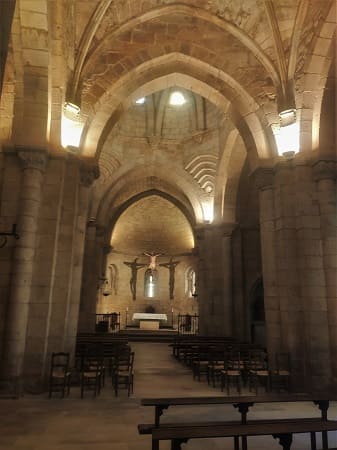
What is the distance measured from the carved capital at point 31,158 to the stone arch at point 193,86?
2298mm

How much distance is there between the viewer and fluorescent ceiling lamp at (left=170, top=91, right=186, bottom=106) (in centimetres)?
1944

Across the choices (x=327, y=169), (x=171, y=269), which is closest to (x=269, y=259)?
(x=327, y=169)

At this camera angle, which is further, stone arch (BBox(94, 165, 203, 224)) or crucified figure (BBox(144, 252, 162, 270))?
crucified figure (BBox(144, 252, 162, 270))

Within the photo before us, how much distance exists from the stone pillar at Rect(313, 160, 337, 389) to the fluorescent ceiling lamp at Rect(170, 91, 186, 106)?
1240cm

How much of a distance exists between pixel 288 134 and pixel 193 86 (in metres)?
4.27

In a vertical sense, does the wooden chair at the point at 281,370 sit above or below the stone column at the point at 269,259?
below

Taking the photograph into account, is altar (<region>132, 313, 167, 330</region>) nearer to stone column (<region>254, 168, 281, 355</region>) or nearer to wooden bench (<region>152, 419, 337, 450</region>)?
stone column (<region>254, 168, 281, 355</region>)

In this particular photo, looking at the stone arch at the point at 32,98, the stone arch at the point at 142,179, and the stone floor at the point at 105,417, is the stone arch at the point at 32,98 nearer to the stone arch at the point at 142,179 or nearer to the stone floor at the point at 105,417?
the stone floor at the point at 105,417

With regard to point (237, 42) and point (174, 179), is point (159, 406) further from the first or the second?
point (174, 179)

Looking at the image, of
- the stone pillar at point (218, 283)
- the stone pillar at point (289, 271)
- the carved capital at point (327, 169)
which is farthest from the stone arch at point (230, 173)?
the carved capital at point (327, 169)

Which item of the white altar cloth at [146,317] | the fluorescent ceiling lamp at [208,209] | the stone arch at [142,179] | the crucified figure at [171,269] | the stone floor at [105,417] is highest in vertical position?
the stone arch at [142,179]

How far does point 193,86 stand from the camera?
12133 millimetres

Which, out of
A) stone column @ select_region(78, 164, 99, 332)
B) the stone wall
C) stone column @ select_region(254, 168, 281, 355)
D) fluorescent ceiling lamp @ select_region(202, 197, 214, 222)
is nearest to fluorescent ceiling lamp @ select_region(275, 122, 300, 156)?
stone column @ select_region(254, 168, 281, 355)

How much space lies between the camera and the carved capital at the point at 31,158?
804 cm
